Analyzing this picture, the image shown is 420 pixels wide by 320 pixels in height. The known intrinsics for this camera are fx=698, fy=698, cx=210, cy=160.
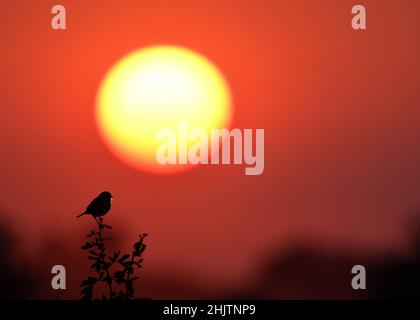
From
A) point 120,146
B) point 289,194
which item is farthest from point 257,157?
point 120,146

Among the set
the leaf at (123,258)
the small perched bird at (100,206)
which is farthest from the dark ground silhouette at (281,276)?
the leaf at (123,258)

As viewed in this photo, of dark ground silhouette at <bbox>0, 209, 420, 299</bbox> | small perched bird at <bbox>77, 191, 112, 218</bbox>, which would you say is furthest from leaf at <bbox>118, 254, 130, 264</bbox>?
dark ground silhouette at <bbox>0, 209, 420, 299</bbox>

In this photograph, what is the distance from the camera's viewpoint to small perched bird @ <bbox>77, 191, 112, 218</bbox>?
6.08 m

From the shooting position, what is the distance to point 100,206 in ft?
20.3

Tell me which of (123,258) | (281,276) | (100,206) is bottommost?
(281,276)

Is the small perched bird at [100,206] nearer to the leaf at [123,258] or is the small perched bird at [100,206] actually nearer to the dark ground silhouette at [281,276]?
the leaf at [123,258]

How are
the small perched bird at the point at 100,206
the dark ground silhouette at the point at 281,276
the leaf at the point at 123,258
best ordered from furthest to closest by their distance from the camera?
the dark ground silhouette at the point at 281,276 → the small perched bird at the point at 100,206 → the leaf at the point at 123,258

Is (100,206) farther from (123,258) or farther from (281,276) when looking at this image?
(281,276)

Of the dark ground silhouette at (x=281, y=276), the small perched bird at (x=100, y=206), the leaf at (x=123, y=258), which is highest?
the small perched bird at (x=100, y=206)

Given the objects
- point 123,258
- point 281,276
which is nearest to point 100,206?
point 123,258

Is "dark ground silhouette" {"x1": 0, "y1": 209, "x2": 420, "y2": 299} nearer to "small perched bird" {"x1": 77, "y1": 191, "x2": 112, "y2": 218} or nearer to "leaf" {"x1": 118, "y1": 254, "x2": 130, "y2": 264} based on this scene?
"small perched bird" {"x1": 77, "y1": 191, "x2": 112, "y2": 218}

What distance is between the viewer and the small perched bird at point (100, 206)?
608 cm

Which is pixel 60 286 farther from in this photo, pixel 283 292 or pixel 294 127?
pixel 294 127

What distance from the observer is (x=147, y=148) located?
33.1 feet
